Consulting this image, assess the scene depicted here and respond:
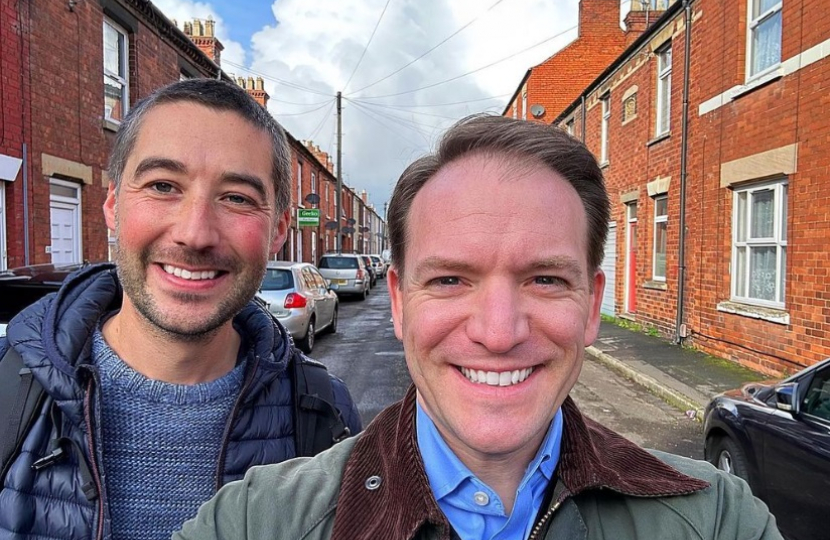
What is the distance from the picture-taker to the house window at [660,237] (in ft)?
39.7

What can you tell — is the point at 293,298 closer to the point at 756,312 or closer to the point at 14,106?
the point at 14,106

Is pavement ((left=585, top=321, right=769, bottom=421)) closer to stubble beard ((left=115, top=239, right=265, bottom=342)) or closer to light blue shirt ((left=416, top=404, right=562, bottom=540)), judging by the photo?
light blue shirt ((left=416, top=404, right=562, bottom=540))

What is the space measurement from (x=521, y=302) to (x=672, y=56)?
12.0 metres

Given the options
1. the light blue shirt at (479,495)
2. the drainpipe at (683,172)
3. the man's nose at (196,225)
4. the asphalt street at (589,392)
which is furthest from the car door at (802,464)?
the drainpipe at (683,172)

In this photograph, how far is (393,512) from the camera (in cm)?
122

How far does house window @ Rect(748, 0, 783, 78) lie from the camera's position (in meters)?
8.20

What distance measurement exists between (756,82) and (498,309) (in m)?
9.17

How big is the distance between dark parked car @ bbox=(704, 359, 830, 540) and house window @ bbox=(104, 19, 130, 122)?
11.3 metres

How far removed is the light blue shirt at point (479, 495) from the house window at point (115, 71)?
11.6 meters

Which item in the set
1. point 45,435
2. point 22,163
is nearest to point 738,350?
point 45,435

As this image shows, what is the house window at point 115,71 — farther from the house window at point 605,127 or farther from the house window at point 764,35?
the house window at point 605,127

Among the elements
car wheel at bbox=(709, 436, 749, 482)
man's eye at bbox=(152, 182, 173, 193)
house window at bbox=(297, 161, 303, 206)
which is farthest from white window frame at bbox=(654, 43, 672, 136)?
house window at bbox=(297, 161, 303, 206)

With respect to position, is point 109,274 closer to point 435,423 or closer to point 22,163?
point 435,423

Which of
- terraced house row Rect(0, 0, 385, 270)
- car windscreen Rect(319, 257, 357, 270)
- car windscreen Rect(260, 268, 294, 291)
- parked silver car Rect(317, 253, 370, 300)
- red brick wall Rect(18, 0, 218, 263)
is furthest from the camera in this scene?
car windscreen Rect(319, 257, 357, 270)
